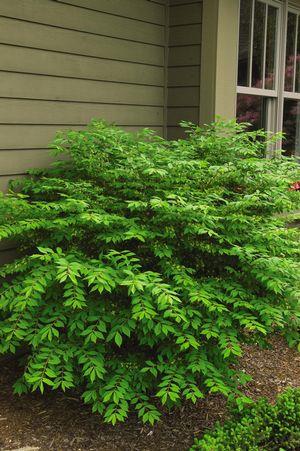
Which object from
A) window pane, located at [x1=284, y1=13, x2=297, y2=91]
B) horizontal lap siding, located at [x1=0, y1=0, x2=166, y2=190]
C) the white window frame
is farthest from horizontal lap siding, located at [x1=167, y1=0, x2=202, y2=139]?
window pane, located at [x1=284, y1=13, x2=297, y2=91]

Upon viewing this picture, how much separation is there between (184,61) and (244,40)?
31.6 inches

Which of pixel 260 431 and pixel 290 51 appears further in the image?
pixel 290 51

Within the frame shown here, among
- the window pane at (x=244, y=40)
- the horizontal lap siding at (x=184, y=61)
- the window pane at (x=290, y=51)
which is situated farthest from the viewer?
the window pane at (x=290, y=51)

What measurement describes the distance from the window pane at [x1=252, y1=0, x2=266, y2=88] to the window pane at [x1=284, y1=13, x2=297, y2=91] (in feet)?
2.40

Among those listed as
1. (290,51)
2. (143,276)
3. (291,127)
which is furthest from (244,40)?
(143,276)

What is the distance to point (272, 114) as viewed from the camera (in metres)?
6.88

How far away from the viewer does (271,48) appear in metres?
6.59

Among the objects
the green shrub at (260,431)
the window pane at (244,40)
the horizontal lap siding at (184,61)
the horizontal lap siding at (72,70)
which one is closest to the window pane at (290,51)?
the window pane at (244,40)

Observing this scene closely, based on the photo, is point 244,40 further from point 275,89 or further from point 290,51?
point 290,51

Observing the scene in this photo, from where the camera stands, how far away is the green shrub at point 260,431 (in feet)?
10.0

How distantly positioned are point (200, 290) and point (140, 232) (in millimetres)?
489

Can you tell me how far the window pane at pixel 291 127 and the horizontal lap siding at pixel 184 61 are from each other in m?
1.95

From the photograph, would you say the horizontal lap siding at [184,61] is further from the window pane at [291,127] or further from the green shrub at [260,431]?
the green shrub at [260,431]

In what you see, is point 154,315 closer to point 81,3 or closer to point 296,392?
point 296,392
